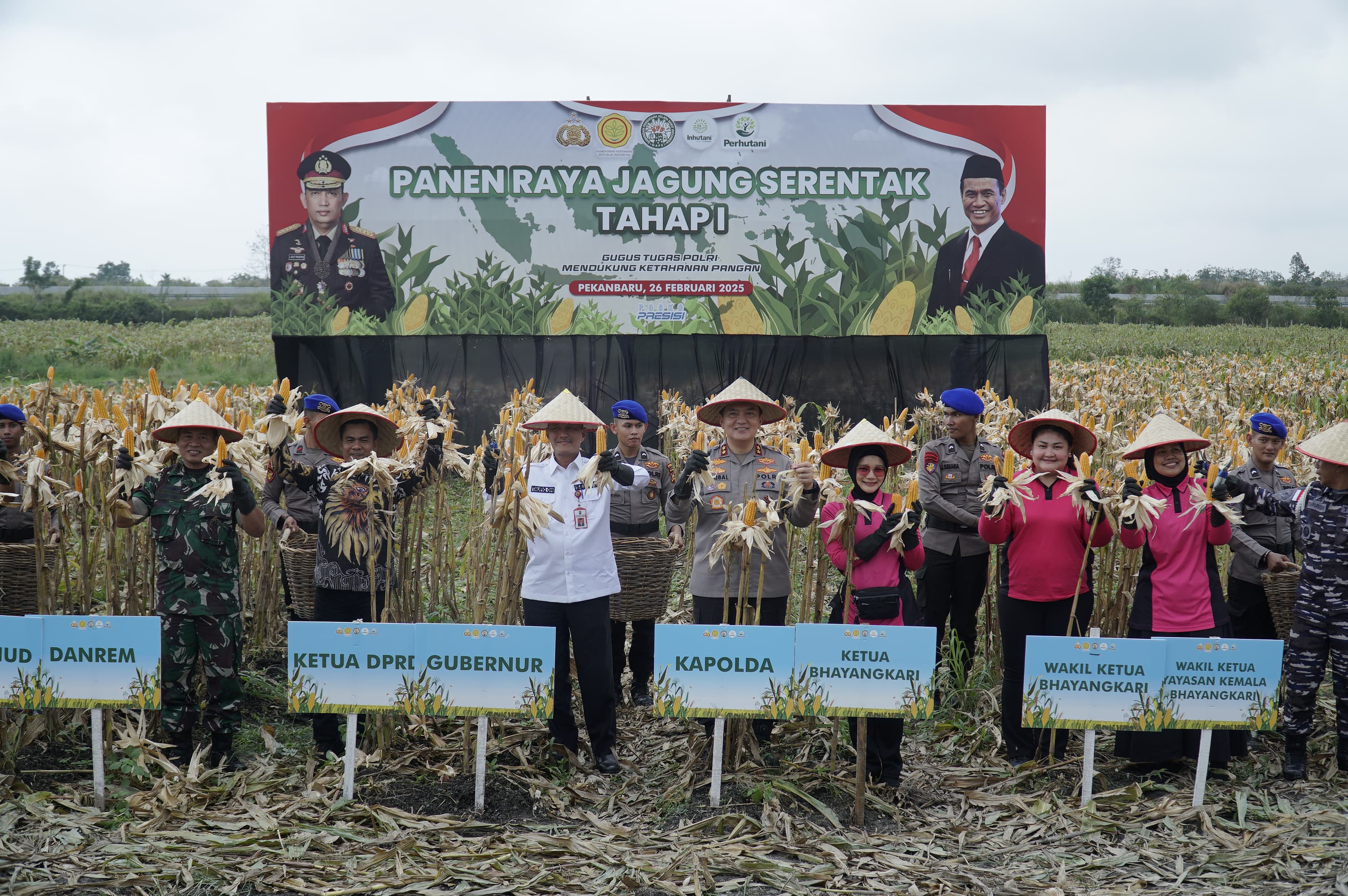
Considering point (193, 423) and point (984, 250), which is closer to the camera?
point (193, 423)

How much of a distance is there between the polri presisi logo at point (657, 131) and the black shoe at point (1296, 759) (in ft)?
27.9

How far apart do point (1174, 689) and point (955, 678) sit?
4.25 ft

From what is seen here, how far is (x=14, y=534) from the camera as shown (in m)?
5.01

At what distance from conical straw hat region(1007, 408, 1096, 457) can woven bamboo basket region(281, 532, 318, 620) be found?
3498mm

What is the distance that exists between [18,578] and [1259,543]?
611 cm

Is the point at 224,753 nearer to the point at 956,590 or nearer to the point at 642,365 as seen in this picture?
the point at 956,590

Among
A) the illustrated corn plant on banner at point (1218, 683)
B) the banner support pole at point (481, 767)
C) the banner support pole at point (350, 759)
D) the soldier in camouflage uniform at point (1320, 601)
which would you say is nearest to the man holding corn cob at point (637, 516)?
the banner support pole at point (481, 767)

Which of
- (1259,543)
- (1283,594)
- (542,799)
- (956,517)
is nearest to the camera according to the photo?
(542,799)

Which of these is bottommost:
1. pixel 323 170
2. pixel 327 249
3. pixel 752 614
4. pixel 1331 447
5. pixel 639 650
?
Result: pixel 639 650

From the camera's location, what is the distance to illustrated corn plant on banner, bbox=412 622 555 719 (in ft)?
13.1

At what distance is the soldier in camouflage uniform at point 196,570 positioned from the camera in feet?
14.0

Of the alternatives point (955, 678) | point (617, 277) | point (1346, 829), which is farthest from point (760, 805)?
point (617, 277)

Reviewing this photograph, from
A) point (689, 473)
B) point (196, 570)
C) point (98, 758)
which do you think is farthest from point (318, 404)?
point (689, 473)

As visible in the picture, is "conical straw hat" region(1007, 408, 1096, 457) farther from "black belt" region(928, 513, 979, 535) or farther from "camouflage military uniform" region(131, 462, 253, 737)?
"camouflage military uniform" region(131, 462, 253, 737)
